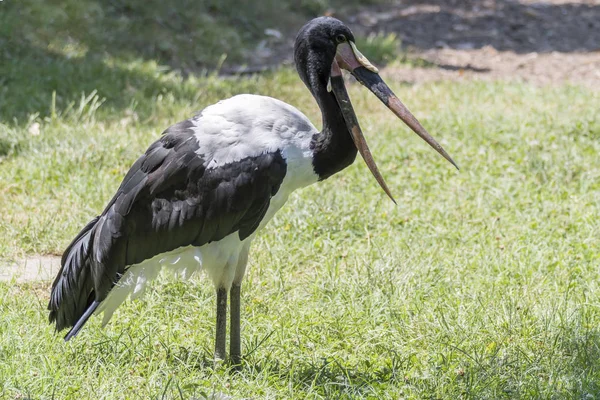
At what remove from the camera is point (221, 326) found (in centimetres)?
359

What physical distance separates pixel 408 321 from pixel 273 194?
100 cm

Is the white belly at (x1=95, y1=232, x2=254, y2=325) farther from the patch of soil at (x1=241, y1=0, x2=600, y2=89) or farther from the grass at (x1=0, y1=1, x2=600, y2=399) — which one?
the patch of soil at (x1=241, y1=0, x2=600, y2=89)

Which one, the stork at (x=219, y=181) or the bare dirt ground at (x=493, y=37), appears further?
the bare dirt ground at (x=493, y=37)

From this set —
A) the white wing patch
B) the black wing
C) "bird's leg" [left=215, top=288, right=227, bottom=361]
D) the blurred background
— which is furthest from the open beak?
the blurred background

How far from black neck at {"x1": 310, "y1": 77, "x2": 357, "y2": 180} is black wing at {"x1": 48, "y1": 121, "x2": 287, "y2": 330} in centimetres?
14

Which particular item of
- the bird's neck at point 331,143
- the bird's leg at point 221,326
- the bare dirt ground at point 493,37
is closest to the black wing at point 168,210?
the bird's neck at point 331,143

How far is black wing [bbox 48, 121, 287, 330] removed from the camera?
3.30 metres

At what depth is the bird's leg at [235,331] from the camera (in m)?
3.66

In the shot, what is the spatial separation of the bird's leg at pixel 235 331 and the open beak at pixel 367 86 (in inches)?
31.9

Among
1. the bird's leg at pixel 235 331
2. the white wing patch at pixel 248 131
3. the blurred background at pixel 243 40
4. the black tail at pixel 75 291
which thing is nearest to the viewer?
the white wing patch at pixel 248 131

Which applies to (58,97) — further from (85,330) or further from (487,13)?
(487,13)

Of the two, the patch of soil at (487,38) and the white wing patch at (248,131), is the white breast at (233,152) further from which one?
the patch of soil at (487,38)

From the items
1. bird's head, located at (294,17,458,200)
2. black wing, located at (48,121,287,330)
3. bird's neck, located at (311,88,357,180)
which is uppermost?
bird's head, located at (294,17,458,200)

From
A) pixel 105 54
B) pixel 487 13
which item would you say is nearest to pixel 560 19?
pixel 487 13
